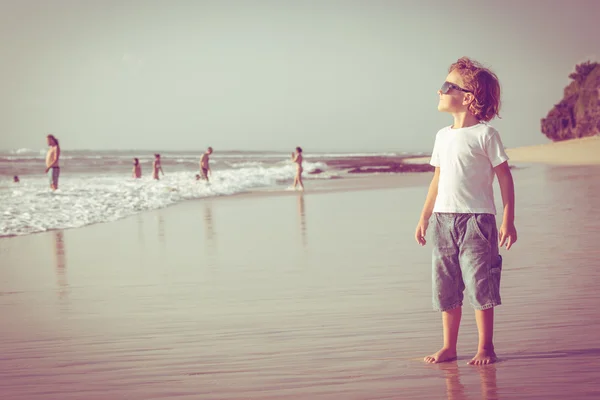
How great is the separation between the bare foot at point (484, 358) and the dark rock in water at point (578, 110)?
198ft

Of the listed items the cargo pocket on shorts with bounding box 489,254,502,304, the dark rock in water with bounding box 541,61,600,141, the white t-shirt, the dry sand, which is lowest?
the dry sand

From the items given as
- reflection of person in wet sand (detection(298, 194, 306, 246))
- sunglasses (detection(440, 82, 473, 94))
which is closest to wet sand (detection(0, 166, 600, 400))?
reflection of person in wet sand (detection(298, 194, 306, 246))

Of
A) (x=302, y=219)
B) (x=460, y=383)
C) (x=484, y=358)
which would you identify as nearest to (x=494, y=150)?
(x=484, y=358)

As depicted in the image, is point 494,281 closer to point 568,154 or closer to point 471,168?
point 471,168

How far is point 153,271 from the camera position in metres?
6.61

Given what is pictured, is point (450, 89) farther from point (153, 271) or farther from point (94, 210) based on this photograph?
point (94, 210)

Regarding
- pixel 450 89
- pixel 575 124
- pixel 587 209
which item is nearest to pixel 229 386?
pixel 450 89

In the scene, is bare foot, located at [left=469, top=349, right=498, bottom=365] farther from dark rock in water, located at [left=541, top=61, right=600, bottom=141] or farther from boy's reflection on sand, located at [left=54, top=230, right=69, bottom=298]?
dark rock in water, located at [left=541, top=61, right=600, bottom=141]

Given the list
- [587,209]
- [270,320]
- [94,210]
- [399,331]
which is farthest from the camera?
[94,210]

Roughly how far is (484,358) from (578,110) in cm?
6471

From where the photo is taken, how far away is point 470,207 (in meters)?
3.42

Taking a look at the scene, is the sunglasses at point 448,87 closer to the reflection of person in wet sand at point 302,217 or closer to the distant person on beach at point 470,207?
the distant person on beach at point 470,207

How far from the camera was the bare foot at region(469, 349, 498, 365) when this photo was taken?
3361 mm

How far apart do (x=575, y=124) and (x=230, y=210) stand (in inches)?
2252
